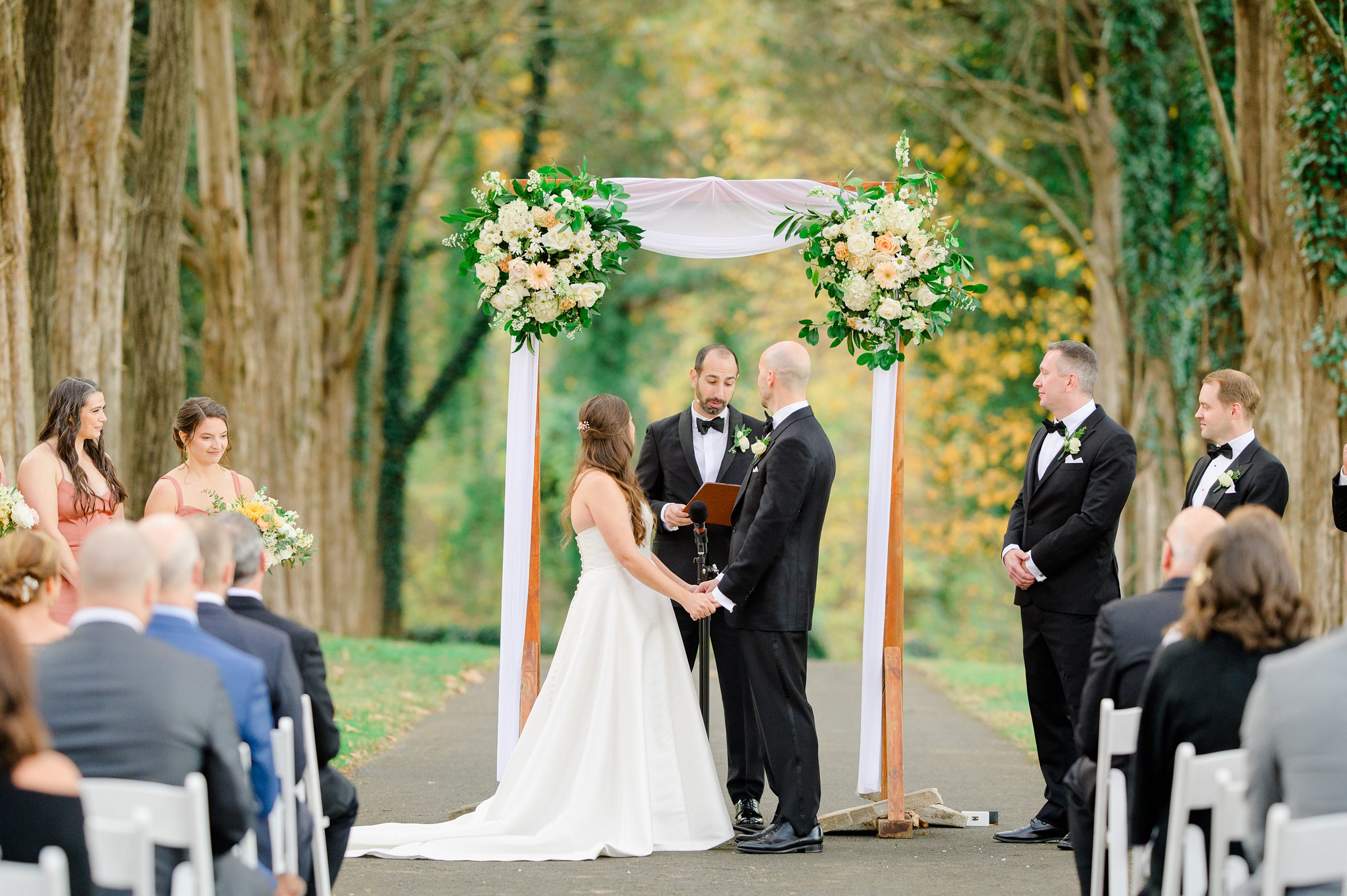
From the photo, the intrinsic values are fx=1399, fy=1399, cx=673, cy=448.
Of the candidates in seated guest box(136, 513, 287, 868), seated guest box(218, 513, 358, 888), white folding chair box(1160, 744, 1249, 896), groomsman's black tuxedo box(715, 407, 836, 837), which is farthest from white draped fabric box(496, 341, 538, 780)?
white folding chair box(1160, 744, 1249, 896)

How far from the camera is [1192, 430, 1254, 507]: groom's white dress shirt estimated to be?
20.5 feet

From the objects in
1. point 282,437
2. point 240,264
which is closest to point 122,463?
point 240,264

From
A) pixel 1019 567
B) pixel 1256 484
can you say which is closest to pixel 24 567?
pixel 1019 567

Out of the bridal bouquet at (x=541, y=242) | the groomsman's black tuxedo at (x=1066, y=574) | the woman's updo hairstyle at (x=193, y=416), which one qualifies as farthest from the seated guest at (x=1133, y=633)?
the woman's updo hairstyle at (x=193, y=416)

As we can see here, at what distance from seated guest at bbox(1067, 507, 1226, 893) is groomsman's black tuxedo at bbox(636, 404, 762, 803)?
2469 millimetres

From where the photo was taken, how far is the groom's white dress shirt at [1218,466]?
6.24 m

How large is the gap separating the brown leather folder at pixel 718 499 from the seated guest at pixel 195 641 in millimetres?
3077

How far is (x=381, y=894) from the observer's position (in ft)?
17.7

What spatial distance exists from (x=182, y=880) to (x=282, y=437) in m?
11.7

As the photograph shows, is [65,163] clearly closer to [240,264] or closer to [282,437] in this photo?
[240,264]

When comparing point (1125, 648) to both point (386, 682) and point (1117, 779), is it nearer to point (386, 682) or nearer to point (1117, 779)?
point (1117, 779)

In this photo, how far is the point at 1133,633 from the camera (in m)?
4.40

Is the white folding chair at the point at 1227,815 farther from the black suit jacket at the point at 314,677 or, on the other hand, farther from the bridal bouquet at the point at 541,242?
the bridal bouquet at the point at 541,242

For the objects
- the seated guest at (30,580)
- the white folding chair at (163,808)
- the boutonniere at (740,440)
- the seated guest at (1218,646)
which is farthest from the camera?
the boutonniere at (740,440)
